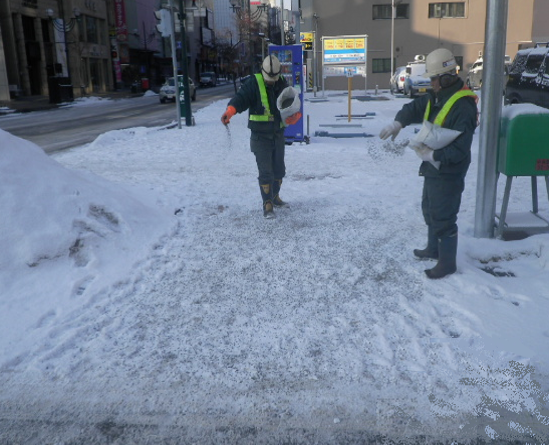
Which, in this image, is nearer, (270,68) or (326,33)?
(270,68)

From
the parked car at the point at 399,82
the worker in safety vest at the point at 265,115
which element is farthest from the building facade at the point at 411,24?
the worker in safety vest at the point at 265,115

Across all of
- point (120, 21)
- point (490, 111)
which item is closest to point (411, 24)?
point (120, 21)

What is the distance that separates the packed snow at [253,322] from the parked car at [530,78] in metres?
8.10

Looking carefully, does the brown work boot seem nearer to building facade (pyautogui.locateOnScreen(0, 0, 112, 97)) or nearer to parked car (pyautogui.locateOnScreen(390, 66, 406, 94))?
parked car (pyautogui.locateOnScreen(390, 66, 406, 94))

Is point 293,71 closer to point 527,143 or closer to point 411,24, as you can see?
point 527,143

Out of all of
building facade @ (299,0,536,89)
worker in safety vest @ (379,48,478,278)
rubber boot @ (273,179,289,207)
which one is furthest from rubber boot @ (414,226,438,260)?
building facade @ (299,0,536,89)

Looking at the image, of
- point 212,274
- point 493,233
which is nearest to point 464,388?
point 212,274

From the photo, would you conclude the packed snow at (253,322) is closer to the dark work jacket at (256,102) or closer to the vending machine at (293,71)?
the dark work jacket at (256,102)

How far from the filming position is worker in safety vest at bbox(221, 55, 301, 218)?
610 centimetres

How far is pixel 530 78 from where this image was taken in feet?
45.9

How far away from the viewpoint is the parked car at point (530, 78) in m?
13.4

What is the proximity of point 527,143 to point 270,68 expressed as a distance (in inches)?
111

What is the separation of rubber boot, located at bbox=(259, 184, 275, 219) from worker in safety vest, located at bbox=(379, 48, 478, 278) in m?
2.06

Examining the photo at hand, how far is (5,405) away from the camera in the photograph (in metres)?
2.85
